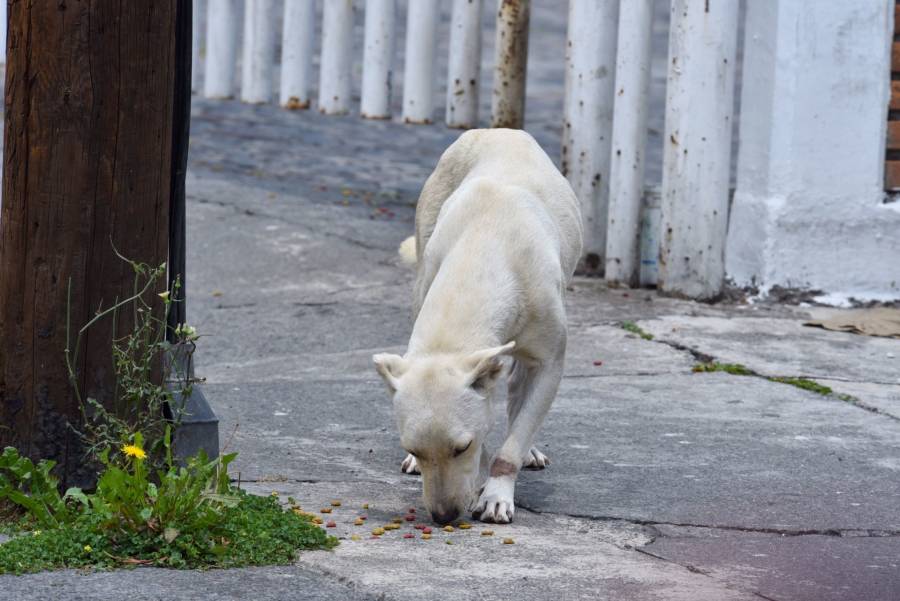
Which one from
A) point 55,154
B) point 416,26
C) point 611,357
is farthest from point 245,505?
point 416,26

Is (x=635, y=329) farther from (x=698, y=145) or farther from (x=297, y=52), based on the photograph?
(x=297, y=52)

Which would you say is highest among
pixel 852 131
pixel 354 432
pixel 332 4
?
pixel 332 4

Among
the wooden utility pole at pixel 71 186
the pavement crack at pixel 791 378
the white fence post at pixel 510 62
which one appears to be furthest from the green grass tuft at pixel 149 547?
the white fence post at pixel 510 62

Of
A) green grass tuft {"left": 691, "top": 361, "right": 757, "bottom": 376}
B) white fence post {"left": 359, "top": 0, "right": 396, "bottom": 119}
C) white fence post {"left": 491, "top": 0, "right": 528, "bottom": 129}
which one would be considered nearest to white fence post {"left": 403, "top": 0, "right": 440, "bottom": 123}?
white fence post {"left": 359, "top": 0, "right": 396, "bottom": 119}

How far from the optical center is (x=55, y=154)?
410 cm

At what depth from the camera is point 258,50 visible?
414 inches

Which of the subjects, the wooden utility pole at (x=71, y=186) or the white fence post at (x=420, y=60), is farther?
the white fence post at (x=420, y=60)

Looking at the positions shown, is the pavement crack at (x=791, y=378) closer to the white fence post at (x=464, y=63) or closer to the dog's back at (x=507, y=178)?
the dog's back at (x=507, y=178)

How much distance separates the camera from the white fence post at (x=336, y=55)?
9789 mm

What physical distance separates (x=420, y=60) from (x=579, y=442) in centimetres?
450

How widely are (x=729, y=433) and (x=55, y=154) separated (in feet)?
9.81

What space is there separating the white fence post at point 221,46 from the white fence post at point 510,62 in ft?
8.82

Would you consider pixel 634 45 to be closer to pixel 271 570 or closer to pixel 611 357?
pixel 611 357

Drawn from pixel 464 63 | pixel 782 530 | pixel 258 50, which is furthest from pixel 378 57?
pixel 782 530
